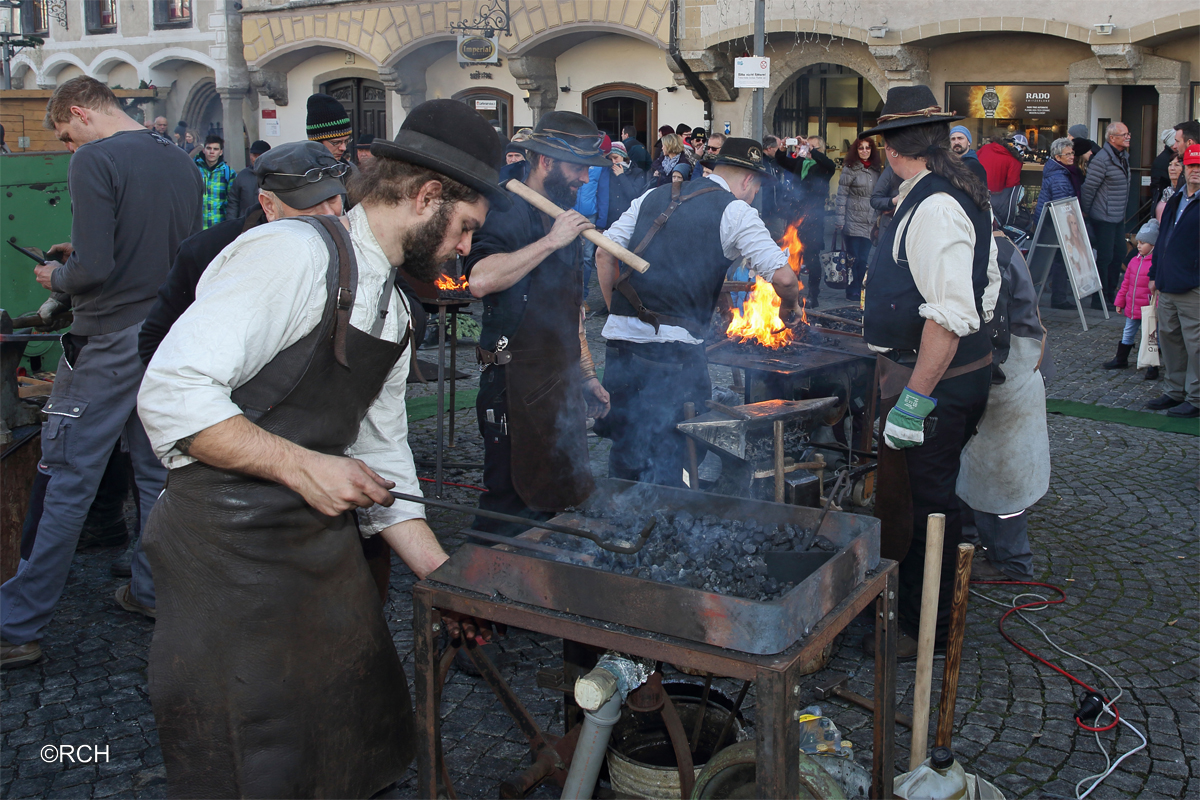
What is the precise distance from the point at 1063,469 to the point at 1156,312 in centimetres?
242

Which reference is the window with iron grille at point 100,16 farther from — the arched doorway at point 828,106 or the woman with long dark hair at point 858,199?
the woman with long dark hair at point 858,199

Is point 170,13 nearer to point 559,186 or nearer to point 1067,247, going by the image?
point 1067,247

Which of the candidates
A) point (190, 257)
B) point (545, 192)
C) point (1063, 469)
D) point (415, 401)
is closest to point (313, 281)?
point (190, 257)

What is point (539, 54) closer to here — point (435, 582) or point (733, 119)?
point (733, 119)

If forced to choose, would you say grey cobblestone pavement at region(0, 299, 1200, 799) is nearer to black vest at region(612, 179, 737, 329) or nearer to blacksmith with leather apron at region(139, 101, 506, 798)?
blacksmith with leather apron at region(139, 101, 506, 798)

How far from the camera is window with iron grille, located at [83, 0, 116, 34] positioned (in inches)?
933

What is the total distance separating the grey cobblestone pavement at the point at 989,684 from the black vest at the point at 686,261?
5.26 ft

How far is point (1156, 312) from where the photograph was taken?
7625mm

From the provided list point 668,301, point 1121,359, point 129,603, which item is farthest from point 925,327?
point 1121,359

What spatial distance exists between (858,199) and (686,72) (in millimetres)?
5912

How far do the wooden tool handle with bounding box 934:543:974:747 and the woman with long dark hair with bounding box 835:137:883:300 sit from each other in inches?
352

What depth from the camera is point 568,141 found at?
381 centimetres

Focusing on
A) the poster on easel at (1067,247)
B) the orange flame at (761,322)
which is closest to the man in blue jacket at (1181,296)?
the poster on easel at (1067,247)

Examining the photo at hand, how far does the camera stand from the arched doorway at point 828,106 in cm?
1645
